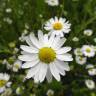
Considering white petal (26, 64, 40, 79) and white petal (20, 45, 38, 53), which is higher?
white petal (20, 45, 38, 53)

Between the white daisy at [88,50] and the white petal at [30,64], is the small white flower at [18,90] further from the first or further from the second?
the white petal at [30,64]

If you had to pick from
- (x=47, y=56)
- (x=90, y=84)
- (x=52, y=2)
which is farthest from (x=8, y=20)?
(x=47, y=56)

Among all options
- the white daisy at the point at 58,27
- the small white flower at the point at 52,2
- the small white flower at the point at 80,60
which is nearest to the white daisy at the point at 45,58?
the white daisy at the point at 58,27

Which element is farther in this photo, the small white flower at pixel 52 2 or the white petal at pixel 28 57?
the small white flower at pixel 52 2

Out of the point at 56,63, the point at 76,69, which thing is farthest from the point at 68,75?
the point at 56,63

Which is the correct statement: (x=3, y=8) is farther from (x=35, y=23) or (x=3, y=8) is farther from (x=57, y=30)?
(x=57, y=30)

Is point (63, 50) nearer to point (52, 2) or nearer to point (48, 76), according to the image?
point (48, 76)

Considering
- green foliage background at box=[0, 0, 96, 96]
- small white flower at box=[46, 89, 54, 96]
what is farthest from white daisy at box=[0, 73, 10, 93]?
small white flower at box=[46, 89, 54, 96]

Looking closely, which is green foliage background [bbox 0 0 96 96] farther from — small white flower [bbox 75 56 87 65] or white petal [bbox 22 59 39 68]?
white petal [bbox 22 59 39 68]
